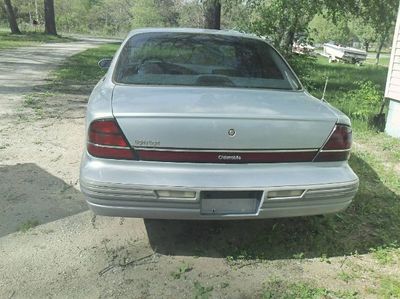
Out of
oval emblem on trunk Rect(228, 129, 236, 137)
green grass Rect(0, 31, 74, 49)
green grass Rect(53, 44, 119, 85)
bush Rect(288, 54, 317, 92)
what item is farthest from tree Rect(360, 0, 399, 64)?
green grass Rect(0, 31, 74, 49)

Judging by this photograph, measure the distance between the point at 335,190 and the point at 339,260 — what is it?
2.07ft

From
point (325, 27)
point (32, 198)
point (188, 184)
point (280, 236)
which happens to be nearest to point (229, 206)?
point (188, 184)

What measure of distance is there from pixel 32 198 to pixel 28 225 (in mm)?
582

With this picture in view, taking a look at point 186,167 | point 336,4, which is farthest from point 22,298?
point 336,4

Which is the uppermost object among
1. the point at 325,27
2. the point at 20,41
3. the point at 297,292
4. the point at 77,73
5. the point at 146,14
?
the point at 297,292

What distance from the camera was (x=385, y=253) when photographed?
3.67 meters

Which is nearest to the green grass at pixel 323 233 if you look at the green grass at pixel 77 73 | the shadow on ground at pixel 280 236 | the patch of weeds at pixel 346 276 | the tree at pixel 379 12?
the shadow on ground at pixel 280 236

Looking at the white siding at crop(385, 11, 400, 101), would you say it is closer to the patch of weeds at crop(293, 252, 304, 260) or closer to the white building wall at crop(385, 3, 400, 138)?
the white building wall at crop(385, 3, 400, 138)

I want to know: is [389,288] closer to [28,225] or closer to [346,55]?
[28,225]

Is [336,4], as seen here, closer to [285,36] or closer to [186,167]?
[285,36]

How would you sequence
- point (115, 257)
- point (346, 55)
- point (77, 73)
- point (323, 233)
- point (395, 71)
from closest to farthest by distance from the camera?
1. point (115, 257)
2. point (323, 233)
3. point (395, 71)
4. point (77, 73)
5. point (346, 55)

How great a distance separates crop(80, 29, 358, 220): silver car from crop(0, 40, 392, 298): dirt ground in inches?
17.4

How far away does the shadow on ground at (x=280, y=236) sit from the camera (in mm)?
3625

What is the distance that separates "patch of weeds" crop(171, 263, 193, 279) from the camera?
3237 mm
